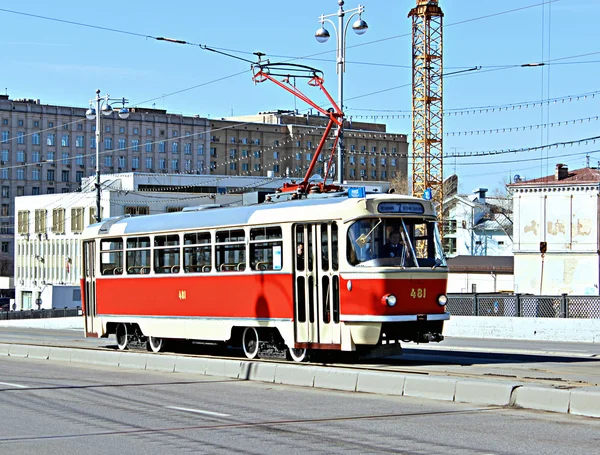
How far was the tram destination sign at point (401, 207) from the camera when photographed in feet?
63.5

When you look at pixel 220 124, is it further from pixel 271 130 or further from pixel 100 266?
pixel 100 266

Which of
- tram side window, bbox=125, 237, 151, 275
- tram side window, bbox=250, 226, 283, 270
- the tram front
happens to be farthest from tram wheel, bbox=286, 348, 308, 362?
tram side window, bbox=125, 237, 151, 275

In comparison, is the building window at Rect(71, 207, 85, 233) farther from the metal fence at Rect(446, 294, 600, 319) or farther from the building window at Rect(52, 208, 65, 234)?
the metal fence at Rect(446, 294, 600, 319)

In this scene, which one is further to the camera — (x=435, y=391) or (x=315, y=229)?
(x=315, y=229)

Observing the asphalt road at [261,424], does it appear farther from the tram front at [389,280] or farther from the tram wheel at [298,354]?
the tram wheel at [298,354]

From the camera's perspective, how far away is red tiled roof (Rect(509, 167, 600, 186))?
66.2 meters

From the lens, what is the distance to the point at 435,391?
14406 millimetres

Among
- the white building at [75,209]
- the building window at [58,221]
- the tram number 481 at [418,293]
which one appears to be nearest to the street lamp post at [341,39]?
the tram number 481 at [418,293]

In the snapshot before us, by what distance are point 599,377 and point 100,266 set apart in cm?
1385

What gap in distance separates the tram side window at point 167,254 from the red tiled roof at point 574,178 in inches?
1777

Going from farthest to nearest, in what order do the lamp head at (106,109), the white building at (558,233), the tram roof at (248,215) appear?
1. the white building at (558,233)
2. the lamp head at (106,109)
3. the tram roof at (248,215)

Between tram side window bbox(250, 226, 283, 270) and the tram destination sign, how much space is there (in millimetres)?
2291

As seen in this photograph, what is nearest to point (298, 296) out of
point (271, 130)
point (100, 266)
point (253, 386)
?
point (253, 386)

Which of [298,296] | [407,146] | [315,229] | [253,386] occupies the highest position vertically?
[407,146]
